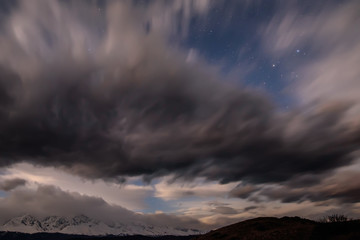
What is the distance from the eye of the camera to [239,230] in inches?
2137

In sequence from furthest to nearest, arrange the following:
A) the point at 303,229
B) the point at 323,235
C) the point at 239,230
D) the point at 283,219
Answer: the point at 283,219 → the point at 239,230 → the point at 303,229 → the point at 323,235

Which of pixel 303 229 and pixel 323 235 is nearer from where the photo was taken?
pixel 323 235

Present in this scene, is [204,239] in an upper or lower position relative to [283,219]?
lower

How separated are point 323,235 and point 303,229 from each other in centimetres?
425

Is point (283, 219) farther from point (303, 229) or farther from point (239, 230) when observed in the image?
point (303, 229)

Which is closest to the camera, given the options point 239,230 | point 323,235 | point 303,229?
point 323,235

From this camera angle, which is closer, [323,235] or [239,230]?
[323,235]

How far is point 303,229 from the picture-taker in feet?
138

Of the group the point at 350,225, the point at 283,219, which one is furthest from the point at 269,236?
the point at 283,219

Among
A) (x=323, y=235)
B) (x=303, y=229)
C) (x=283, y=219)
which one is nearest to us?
(x=323, y=235)

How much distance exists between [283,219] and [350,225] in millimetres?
20985

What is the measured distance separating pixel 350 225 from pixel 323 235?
5.01m

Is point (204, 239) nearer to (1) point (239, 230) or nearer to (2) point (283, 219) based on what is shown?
(1) point (239, 230)

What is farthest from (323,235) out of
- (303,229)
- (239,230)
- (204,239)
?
(204,239)
